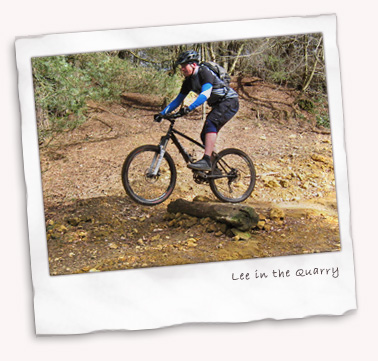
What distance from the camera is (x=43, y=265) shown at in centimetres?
410

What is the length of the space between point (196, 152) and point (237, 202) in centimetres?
59

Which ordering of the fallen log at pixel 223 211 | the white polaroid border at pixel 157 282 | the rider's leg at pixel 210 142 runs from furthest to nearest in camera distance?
1. the rider's leg at pixel 210 142
2. the fallen log at pixel 223 211
3. the white polaroid border at pixel 157 282

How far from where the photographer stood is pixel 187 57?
13.6 ft

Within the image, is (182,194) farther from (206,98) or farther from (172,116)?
(206,98)

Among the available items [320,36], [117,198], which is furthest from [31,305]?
[320,36]

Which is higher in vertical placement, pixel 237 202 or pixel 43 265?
pixel 237 202

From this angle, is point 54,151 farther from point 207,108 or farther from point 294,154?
point 294,154

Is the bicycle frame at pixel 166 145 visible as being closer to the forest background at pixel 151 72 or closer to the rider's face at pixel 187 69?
the forest background at pixel 151 72

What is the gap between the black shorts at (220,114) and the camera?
4.29 meters

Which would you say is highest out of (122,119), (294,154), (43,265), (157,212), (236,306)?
(122,119)

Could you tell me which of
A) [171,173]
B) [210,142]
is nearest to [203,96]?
[210,142]

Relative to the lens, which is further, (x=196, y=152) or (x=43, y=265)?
(x=196, y=152)

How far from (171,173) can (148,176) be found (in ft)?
0.73

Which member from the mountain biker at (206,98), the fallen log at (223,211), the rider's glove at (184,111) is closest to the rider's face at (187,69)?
the mountain biker at (206,98)
